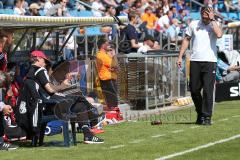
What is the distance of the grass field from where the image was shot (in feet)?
34.1

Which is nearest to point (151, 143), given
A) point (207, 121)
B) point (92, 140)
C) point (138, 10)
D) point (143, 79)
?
point (92, 140)

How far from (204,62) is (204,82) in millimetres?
350

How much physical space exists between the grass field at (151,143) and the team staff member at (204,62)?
1.24 ft

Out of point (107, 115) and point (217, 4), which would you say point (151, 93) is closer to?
point (107, 115)

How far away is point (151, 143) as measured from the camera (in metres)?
11.7

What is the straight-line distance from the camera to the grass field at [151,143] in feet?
34.1

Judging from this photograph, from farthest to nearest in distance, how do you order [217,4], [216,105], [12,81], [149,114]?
[217,4], [216,105], [149,114], [12,81]

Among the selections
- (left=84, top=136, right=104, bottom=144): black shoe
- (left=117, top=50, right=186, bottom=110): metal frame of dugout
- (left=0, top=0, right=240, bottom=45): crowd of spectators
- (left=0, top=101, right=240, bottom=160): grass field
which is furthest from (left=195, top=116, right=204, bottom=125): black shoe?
(left=0, top=0, right=240, bottom=45): crowd of spectators

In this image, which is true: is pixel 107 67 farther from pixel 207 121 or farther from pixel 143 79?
pixel 207 121

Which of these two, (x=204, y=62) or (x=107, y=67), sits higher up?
(x=204, y=62)

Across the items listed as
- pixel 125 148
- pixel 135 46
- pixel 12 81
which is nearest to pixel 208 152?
pixel 125 148

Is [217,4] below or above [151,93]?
above

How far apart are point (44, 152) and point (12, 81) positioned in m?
2.52

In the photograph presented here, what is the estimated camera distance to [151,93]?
17547mm
